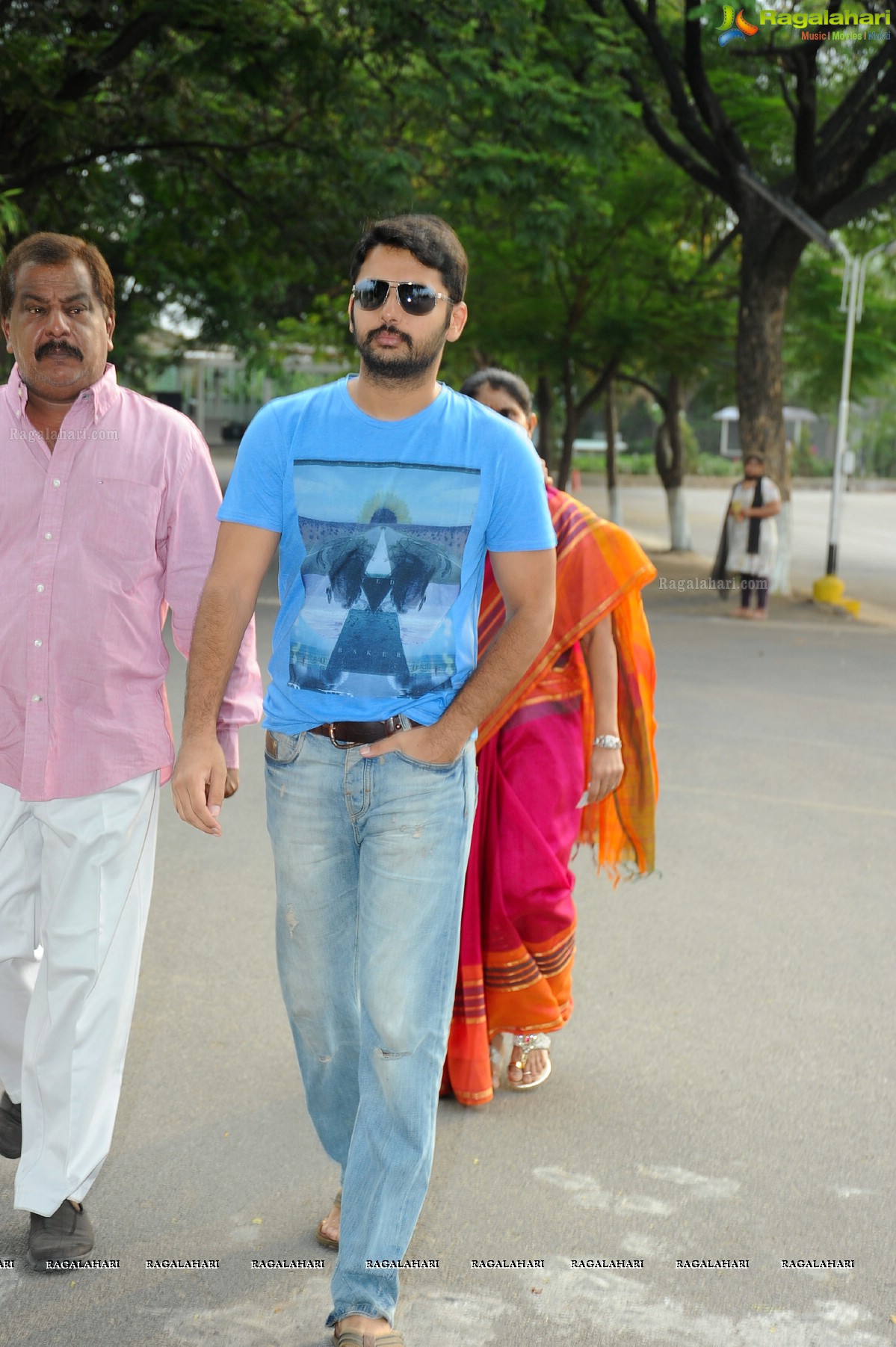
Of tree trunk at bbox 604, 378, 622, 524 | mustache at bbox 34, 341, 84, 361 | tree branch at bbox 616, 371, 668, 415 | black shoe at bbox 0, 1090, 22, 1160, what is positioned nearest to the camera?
mustache at bbox 34, 341, 84, 361

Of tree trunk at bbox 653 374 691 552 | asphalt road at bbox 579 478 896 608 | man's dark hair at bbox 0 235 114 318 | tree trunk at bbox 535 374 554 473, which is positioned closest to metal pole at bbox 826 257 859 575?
asphalt road at bbox 579 478 896 608

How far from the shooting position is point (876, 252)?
17.7 metres

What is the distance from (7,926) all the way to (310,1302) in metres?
1.04

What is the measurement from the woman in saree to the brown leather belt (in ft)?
3.33

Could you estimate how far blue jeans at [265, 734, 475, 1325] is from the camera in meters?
2.85

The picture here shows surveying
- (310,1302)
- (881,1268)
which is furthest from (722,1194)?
(310,1302)

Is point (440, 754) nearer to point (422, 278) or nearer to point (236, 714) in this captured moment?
point (236, 714)

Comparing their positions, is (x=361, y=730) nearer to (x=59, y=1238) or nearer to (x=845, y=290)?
(x=59, y=1238)

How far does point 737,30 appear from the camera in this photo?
1494 cm

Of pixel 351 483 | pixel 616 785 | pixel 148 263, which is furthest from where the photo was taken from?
pixel 148 263

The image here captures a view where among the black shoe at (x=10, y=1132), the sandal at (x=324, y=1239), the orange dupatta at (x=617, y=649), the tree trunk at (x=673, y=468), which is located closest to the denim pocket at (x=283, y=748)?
the orange dupatta at (x=617, y=649)

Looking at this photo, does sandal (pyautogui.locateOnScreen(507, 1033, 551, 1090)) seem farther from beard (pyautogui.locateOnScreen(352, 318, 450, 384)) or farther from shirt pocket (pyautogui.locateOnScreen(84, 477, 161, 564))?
beard (pyautogui.locateOnScreen(352, 318, 450, 384))

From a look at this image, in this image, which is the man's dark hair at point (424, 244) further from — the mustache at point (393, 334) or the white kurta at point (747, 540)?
the white kurta at point (747, 540)

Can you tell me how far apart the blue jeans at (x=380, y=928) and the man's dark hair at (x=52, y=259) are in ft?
3.85
